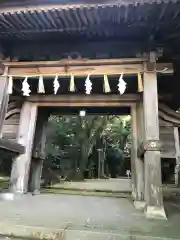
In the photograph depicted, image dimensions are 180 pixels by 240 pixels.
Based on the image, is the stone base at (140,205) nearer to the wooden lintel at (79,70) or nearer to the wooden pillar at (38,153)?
the wooden lintel at (79,70)

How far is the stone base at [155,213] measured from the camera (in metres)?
3.87

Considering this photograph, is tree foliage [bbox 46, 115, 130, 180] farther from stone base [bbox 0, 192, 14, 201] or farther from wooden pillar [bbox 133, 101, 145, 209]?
wooden pillar [bbox 133, 101, 145, 209]

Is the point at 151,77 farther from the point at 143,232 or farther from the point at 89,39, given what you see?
the point at 143,232

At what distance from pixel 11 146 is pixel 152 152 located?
3.07 meters

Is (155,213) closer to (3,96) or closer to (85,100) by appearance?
(85,100)

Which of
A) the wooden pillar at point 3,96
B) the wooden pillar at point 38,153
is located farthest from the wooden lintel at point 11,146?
the wooden pillar at point 38,153

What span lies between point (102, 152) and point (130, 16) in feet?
68.4

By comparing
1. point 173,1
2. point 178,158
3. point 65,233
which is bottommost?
point 65,233

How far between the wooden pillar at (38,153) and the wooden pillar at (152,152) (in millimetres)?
3676

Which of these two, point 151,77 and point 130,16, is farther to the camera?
point 151,77

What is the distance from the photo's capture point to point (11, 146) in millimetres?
5320

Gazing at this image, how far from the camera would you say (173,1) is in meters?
3.50

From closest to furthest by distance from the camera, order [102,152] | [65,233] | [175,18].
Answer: [65,233]
[175,18]
[102,152]

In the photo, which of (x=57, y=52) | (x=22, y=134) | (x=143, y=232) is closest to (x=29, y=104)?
(x=22, y=134)
